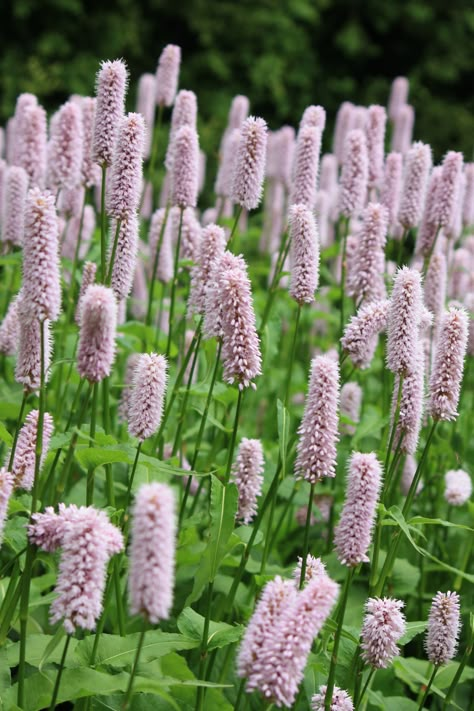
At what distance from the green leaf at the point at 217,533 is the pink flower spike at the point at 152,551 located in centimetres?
81

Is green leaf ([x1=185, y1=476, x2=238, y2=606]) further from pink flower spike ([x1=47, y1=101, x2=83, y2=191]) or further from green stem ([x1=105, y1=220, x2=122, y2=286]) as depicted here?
pink flower spike ([x1=47, y1=101, x2=83, y2=191])

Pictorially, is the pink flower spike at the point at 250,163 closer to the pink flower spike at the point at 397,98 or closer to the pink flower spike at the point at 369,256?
the pink flower spike at the point at 369,256

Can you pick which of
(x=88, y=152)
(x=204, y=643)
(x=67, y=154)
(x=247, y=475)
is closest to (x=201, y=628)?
(x=204, y=643)

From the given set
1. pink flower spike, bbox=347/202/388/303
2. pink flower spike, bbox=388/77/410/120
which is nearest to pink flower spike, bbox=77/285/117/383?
pink flower spike, bbox=347/202/388/303

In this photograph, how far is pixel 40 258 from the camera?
2.21 meters

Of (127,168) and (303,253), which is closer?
(127,168)

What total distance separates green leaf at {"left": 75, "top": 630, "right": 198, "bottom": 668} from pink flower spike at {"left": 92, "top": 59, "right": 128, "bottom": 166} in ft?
4.50

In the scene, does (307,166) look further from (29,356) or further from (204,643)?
(204,643)

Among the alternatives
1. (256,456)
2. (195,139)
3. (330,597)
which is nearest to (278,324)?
(195,139)

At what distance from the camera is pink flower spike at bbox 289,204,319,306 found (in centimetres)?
307

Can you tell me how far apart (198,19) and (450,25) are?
12.4 feet

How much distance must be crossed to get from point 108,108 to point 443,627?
175 centimetres

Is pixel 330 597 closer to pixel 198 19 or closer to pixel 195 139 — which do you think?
pixel 195 139

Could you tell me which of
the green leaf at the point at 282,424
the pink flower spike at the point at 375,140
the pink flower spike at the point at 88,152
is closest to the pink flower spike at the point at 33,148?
the pink flower spike at the point at 88,152
